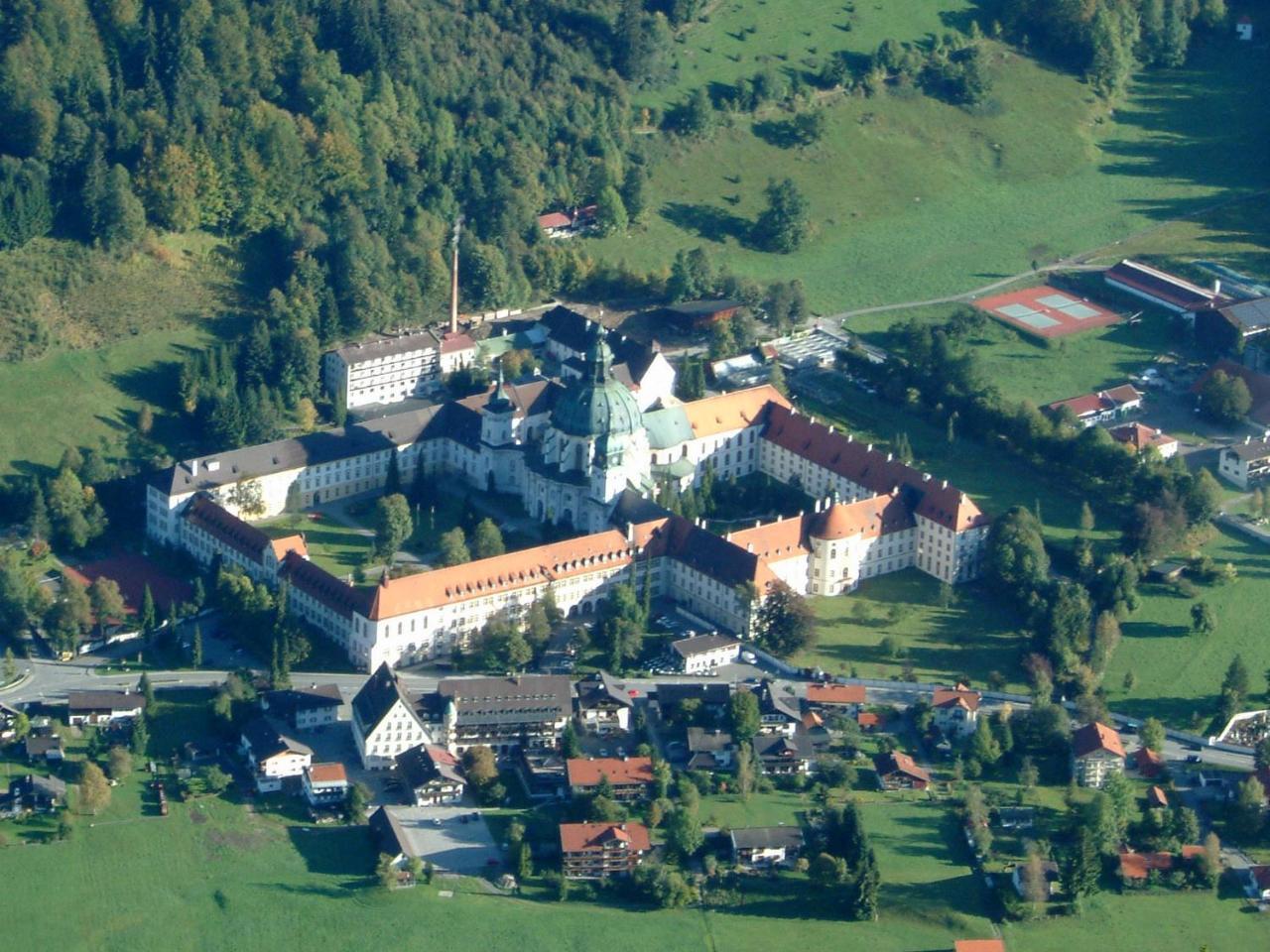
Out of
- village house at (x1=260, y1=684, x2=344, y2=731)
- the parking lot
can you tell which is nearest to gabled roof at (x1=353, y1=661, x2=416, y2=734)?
village house at (x1=260, y1=684, x2=344, y2=731)

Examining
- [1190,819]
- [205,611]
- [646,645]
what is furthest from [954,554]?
[205,611]

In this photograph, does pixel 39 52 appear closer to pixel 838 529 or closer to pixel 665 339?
pixel 665 339

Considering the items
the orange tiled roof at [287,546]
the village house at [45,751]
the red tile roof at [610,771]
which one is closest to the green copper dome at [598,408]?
the orange tiled roof at [287,546]

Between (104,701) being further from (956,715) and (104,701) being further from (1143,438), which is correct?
(1143,438)

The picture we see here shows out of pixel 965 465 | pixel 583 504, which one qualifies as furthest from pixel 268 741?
pixel 965 465

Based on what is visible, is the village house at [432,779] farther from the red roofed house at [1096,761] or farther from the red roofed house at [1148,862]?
the red roofed house at [1148,862]

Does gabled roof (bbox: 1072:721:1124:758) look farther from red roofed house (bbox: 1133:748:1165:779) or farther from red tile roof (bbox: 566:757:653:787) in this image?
red tile roof (bbox: 566:757:653:787)

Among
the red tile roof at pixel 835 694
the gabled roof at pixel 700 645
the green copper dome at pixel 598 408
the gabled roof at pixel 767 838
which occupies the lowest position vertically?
the gabled roof at pixel 767 838

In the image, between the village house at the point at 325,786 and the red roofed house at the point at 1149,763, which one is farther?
the red roofed house at the point at 1149,763
